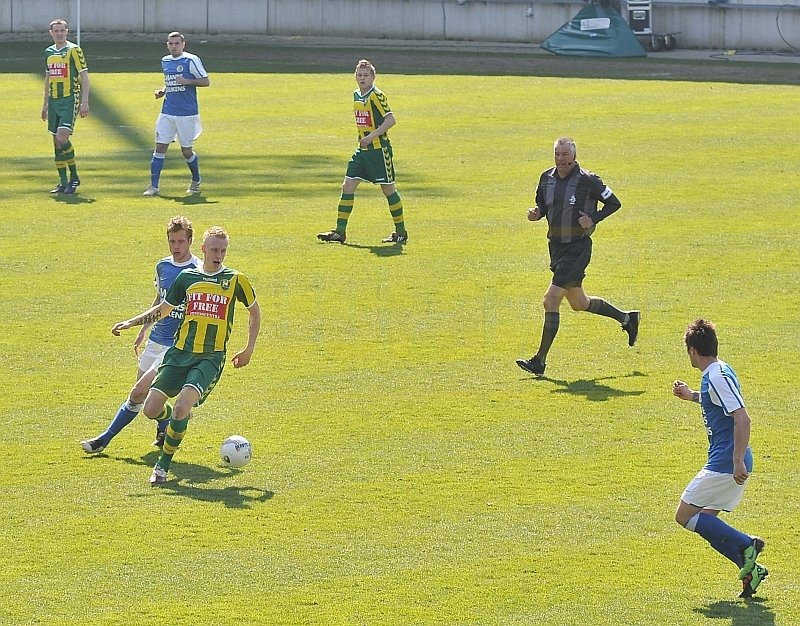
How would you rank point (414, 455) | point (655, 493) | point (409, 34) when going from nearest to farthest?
point (655, 493) → point (414, 455) → point (409, 34)

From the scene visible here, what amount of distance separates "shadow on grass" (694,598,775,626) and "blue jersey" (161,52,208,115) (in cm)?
1357

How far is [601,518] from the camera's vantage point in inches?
362

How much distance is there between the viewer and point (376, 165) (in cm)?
1708

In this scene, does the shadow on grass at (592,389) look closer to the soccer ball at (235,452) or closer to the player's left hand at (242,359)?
the soccer ball at (235,452)

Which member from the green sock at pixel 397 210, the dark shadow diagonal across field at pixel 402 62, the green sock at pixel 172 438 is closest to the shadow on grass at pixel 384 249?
the green sock at pixel 397 210

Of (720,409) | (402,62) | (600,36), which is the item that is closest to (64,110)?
(720,409)

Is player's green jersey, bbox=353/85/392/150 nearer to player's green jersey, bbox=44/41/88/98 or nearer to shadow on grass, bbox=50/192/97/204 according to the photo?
shadow on grass, bbox=50/192/97/204

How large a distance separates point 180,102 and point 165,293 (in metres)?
10.2

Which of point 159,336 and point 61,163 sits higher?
point 61,163

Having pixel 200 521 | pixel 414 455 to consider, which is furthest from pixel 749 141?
pixel 200 521

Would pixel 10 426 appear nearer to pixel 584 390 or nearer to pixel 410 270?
pixel 584 390

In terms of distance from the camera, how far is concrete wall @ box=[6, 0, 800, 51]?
38.1 meters

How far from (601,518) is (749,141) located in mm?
16616

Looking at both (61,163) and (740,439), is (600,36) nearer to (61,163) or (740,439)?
(61,163)
